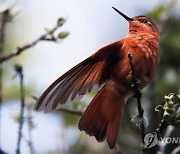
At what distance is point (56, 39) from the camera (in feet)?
11.1

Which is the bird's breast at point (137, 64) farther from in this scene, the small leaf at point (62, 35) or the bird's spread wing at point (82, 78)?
the small leaf at point (62, 35)

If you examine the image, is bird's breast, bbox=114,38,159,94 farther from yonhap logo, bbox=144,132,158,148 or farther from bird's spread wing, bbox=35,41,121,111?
yonhap logo, bbox=144,132,158,148

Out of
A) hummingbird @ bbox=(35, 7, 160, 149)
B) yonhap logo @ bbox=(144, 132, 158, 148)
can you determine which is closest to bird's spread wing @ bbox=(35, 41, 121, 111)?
hummingbird @ bbox=(35, 7, 160, 149)

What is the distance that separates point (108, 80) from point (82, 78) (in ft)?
0.68

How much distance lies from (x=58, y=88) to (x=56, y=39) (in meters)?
0.55

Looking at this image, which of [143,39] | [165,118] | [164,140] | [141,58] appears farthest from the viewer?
[143,39]

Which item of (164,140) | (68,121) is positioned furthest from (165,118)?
(68,121)

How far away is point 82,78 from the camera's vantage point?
3049 mm

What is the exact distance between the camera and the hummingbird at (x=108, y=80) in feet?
9.87

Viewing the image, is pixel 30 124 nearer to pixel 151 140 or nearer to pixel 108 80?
pixel 108 80

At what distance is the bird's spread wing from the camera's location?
2.83 metres

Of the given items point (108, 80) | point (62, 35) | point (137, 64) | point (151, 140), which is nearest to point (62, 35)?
point (62, 35)

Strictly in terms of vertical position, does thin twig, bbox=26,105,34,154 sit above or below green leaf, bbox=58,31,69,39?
below

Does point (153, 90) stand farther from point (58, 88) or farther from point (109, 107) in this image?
point (58, 88)
